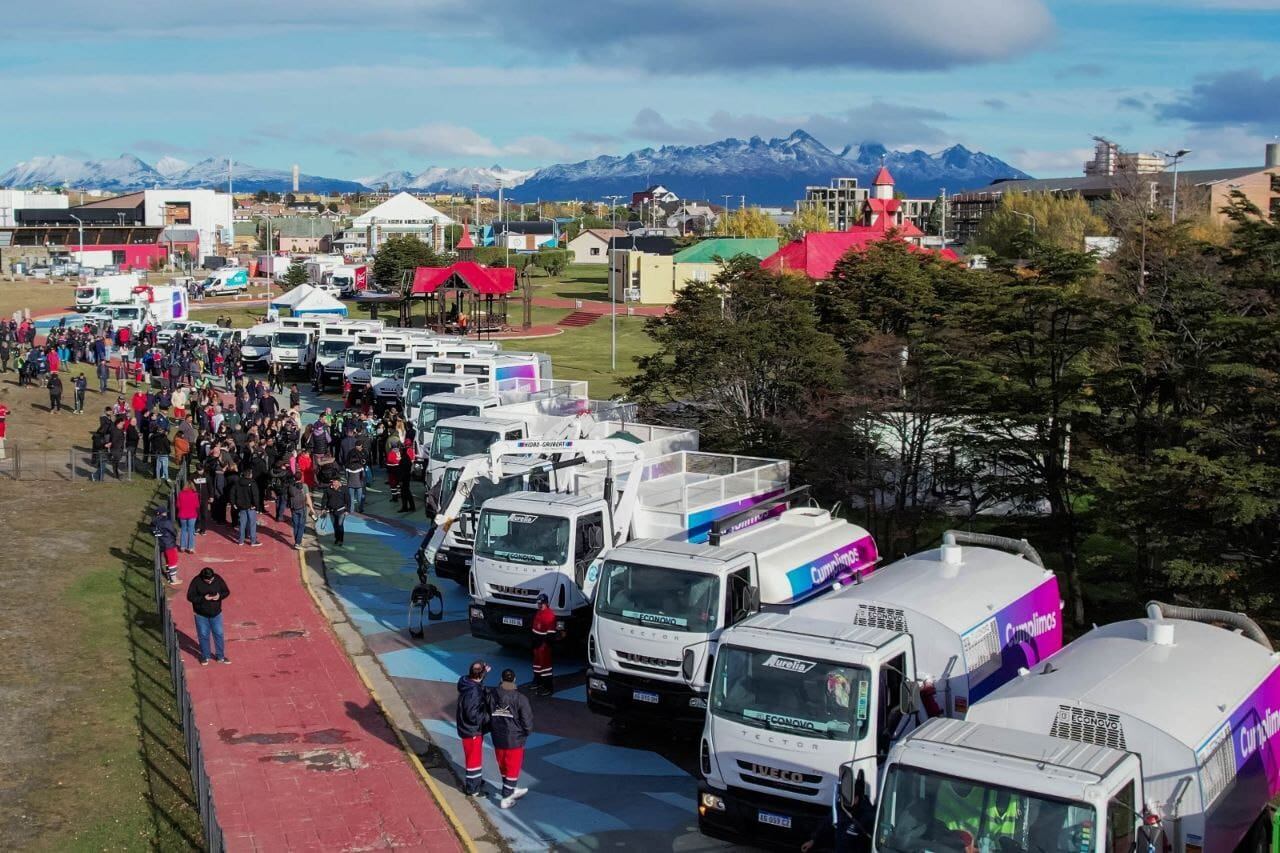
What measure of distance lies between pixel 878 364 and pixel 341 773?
1658 cm

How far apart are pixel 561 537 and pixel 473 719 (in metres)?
4.72

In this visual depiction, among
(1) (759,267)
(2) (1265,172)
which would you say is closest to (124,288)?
(1) (759,267)

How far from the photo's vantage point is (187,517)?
25125 millimetres

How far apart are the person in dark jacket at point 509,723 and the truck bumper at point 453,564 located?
7997 millimetres

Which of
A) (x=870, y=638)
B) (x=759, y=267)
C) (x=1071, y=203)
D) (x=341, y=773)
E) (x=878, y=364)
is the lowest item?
(x=341, y=773)

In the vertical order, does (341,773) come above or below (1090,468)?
below

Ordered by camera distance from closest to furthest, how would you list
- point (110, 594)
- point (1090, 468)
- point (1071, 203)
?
point (1090, 468), point (110, 594), point (1071, 203)

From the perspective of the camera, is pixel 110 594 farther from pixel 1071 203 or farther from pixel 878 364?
pixel 1071 203

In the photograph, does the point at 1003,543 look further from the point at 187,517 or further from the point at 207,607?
the point at 187,517

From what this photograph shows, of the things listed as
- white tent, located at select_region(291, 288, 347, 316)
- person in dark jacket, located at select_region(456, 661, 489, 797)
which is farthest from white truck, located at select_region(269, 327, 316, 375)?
person in dark jacket, located at select_region(456, 661, 489, 797)

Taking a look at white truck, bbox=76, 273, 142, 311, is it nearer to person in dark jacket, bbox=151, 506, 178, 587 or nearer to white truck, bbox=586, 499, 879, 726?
person in dark jacket, bbox=151, 506, 178, 587

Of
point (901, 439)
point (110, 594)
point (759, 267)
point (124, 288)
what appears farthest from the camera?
point (124, 288)

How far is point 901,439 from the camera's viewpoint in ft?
89.7

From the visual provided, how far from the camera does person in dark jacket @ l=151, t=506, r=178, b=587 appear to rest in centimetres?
2294
